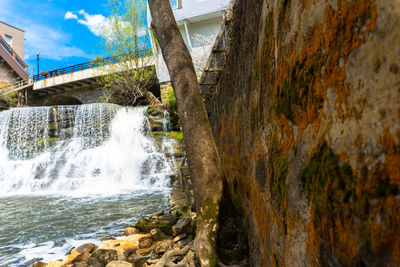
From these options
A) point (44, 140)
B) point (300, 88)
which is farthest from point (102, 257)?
point (44, 140)

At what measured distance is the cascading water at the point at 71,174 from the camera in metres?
5.51

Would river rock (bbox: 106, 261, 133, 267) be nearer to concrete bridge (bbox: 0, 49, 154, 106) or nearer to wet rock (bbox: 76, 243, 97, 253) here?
wet rock (bbox: 76, 243, 97, 253)

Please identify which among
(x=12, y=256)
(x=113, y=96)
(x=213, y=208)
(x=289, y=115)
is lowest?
(x=12, y=256)

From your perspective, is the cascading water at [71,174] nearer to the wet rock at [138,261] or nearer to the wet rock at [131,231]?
the wet rock at [131,231]

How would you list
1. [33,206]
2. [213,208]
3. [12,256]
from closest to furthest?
[213,208] → [12,256] → [33,206]

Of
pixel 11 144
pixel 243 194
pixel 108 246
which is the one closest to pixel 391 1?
pixel 243 194

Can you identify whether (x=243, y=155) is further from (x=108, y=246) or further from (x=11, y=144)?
(x=11, y=144)

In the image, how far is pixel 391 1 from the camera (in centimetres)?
65

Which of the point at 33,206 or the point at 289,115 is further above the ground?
the point at 289,115

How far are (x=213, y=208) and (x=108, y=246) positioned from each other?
2.21m

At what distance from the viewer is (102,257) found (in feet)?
12.0

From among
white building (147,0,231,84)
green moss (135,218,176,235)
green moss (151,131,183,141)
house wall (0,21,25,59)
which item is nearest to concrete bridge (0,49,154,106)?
white building (147,0,231,84)

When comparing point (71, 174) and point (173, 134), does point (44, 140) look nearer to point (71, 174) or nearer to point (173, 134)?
point (71, 174)

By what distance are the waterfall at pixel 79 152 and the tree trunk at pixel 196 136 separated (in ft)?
25.0
